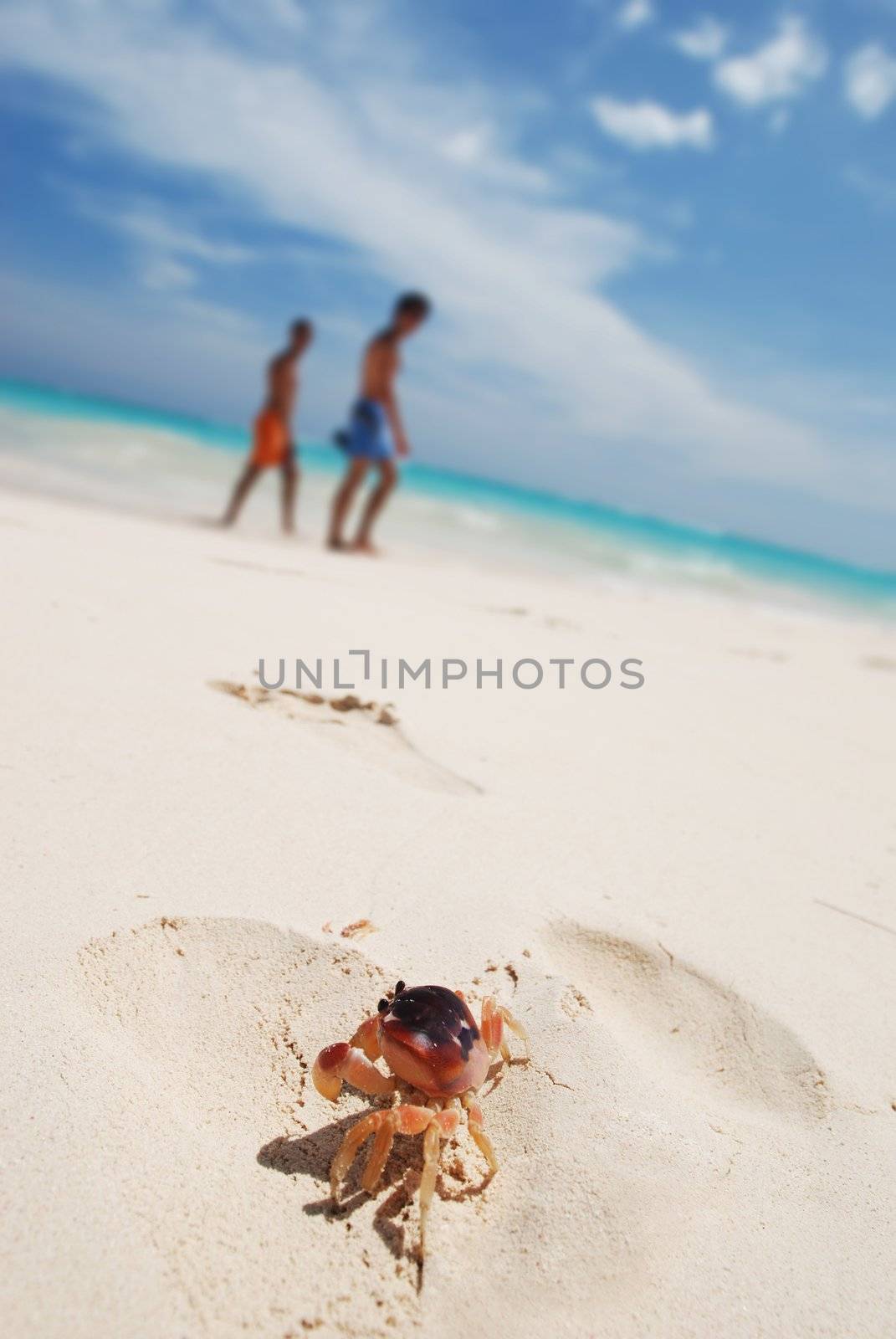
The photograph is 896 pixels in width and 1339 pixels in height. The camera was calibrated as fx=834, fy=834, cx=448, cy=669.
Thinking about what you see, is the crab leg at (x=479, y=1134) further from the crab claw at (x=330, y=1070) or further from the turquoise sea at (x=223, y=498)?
the turquoise sea at (x=223, y=498)

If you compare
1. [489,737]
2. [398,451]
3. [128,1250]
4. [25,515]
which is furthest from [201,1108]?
[398,451]

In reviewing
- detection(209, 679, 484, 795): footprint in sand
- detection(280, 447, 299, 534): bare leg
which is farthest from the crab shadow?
detection(280, 447, 299, 534): bare leg

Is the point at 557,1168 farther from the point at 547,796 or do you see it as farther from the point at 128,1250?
the point at 547,796

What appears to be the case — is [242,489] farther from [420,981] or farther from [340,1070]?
[340,1070]

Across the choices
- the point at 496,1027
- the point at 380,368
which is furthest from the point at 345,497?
the point at 496,1027

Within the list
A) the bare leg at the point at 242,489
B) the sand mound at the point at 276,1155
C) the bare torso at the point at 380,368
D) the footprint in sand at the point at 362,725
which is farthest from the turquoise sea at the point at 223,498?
the sand mound at the point at 276,1155
